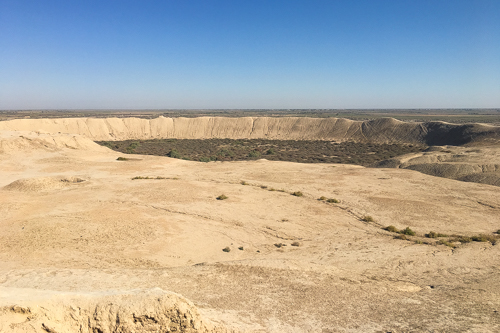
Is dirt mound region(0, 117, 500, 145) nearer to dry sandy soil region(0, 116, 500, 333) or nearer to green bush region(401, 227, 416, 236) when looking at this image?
dry sandy soil region(0, 116, 500, 333)

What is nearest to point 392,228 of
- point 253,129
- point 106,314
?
point 106,314

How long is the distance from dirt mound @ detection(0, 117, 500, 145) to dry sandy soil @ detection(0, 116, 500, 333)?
48.9 metres

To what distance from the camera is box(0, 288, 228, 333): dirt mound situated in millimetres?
5977

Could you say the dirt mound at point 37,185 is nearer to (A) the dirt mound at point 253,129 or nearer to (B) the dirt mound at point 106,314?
(B) the dirt mound at point 106,314

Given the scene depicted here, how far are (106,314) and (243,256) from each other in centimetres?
754

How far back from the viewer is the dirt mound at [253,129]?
7023 centimetres

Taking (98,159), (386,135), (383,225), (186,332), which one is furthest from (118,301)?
(386,135)

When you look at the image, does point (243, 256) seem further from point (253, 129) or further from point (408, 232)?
point (253, 129)

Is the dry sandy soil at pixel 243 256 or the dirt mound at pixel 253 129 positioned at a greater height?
the dirt mound at pixel 253 129

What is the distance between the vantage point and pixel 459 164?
31.2 meters

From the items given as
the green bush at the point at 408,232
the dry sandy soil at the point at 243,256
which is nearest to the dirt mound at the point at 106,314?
the dry sandy soil at the point at 243,256

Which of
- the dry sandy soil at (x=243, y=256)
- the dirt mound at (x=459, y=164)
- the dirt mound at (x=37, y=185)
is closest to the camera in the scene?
the dry sandy soil at (x=243, y=256)

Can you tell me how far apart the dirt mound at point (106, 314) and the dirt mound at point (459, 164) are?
91.4 feet

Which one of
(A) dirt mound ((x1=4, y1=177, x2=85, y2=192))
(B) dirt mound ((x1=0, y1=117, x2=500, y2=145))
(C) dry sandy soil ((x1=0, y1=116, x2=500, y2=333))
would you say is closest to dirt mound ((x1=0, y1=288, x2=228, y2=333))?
(C) dry sandy soil ((x1=0, y1=116, x2=500, y2=333))
